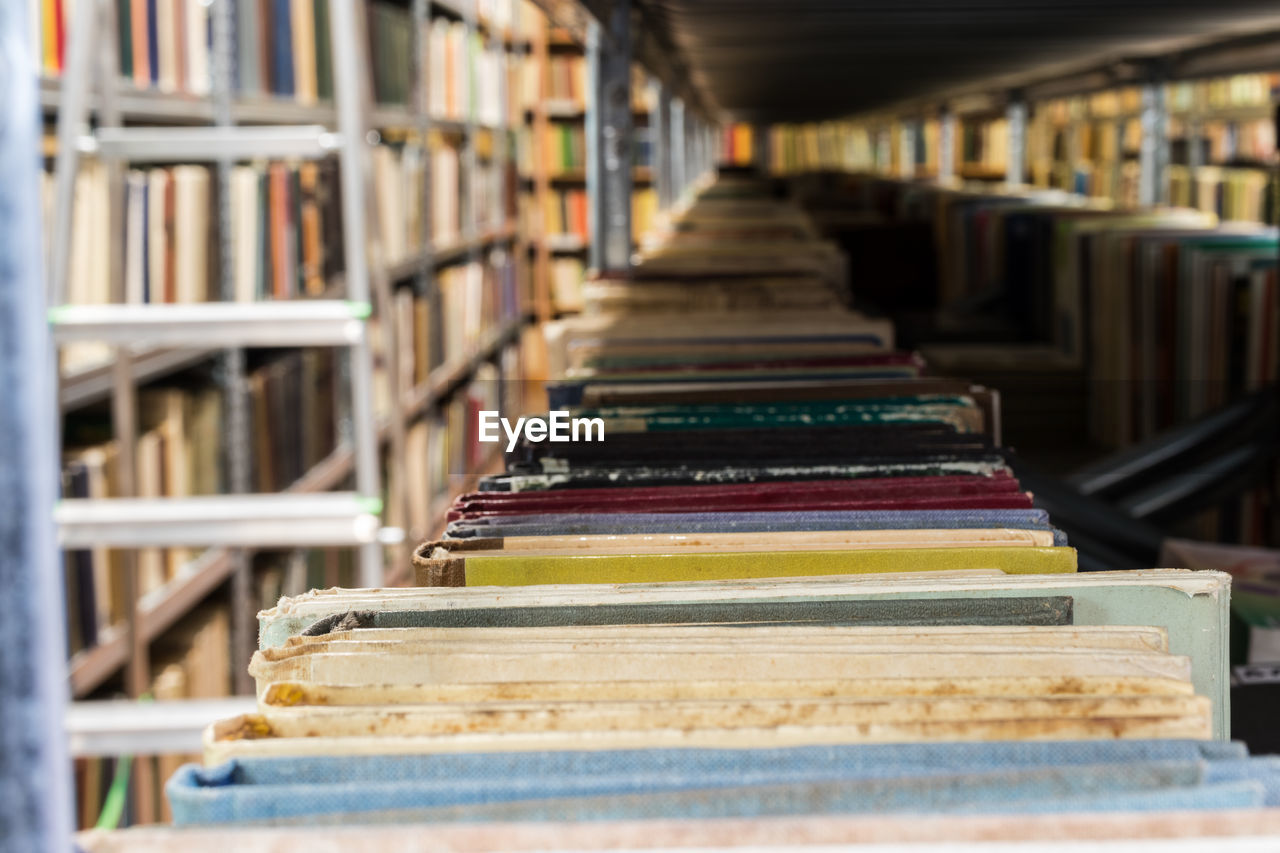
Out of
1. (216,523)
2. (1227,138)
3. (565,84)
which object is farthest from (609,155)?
(1227,138)

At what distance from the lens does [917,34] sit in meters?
1.87

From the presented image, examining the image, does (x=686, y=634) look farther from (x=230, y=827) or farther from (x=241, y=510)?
(x=241, y=510)

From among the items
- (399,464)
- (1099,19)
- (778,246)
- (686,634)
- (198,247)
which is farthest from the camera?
(399,464)

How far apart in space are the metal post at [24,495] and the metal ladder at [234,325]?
3.67ft

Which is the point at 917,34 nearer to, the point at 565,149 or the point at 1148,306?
the point at 1148,306

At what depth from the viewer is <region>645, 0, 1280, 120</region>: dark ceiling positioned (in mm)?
1502

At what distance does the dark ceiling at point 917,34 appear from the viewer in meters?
1.50

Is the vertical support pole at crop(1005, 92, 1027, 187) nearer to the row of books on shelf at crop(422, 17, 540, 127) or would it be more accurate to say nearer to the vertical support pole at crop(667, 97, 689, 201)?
the vertical support pole at crop(667, 97, 689, 201)

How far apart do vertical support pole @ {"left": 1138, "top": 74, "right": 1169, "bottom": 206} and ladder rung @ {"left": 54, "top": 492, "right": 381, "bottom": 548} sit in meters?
1.69

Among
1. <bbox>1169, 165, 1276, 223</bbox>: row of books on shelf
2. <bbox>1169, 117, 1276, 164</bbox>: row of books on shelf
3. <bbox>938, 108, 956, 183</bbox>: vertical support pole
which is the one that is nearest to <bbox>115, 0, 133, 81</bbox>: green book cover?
<bbox>938, 108, 956, 183</bbox>: vertical support pole

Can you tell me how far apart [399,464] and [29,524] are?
2290 mm

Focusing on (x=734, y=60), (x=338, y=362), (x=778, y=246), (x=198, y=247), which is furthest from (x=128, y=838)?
(x=338, y=362)

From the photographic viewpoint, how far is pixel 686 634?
0.54m

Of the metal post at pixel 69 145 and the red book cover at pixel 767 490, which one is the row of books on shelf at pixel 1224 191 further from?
the red book cover at pixel 767 490
